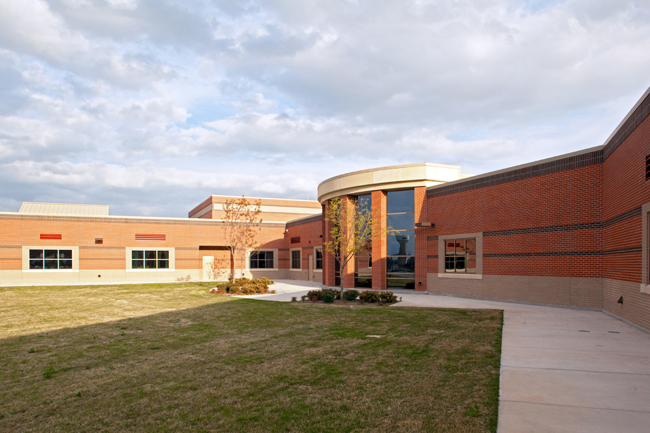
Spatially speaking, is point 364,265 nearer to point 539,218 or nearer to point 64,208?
point 539,218

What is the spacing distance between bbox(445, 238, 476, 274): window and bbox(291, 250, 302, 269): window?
18.2m

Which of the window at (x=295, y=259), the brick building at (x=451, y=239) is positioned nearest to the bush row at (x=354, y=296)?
the brick building at (x=451, y=239)

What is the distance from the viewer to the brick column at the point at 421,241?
78.9ft

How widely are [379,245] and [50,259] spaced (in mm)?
26904

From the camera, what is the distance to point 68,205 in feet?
140

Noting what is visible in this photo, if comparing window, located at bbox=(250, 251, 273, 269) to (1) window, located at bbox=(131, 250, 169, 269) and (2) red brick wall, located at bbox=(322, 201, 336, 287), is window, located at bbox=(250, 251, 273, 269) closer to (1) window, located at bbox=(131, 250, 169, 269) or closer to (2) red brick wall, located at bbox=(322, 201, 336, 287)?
(1) window, located at bbox=(131, 250, 169, 269)

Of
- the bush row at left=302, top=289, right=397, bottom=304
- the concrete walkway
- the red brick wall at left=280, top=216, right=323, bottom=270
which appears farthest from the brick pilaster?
the concrete walkway

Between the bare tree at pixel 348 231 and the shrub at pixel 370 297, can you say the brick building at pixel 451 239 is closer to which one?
the bare tree at pixel 348 231

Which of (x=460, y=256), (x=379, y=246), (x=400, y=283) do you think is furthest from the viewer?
(x=379, y=246)

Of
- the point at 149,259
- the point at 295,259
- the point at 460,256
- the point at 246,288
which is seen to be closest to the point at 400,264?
the point at 460,256

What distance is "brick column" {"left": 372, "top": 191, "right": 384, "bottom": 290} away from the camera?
25.5 m

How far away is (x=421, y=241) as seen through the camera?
952 inches

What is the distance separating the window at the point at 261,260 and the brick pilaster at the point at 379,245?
55.1ft

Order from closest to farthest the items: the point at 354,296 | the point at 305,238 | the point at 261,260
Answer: the point at 354,296 → the point at 305,238 → the point at 261,260
